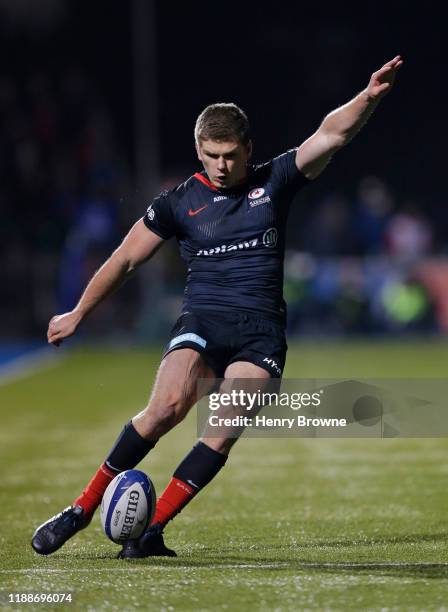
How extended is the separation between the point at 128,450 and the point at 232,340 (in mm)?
701

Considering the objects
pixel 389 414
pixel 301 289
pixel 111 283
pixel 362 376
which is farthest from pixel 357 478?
pixel 301 289

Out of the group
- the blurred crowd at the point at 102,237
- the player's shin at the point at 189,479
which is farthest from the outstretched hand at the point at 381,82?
the blurred crowd at the point at 102,237

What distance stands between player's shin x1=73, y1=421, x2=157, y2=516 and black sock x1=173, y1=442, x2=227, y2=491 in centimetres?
23

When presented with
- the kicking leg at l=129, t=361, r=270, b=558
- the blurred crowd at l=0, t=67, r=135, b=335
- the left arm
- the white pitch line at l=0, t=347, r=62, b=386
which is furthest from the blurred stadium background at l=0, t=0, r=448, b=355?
the kicking leg at l=129, t=361, r=270, b=558

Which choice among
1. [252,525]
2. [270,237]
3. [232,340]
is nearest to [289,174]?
[270,237]

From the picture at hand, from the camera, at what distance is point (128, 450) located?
5926 mm

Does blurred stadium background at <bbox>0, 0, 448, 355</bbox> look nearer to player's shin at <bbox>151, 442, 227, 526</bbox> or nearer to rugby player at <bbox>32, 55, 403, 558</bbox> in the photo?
rugby player at <bbox>32, 55, 403, 558</bbox>

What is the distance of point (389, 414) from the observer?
21.7 feet

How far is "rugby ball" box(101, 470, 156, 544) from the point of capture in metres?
5.66

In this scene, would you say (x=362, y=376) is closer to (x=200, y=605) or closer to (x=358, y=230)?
(x=358, y=230)

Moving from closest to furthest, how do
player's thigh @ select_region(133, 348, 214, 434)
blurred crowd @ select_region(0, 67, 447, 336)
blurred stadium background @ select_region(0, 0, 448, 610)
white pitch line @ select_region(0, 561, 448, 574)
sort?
white pitch line @ select_region(0, 561, 448, 574) < blurred stadium background @ select_region(0, 0, 448, 610) < player's thigh @ select_region(133, 348, 214, 434) < blurred crowd @ select_region(0, 67, 447, 336)

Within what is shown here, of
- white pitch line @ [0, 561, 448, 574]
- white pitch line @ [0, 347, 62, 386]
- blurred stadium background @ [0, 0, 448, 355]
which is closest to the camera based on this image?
white pitch line @ [0, 561, 448, 574]

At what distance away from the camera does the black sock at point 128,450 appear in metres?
5.91

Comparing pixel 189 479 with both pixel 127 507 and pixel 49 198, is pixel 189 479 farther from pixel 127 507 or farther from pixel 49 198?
pixel 49 198
